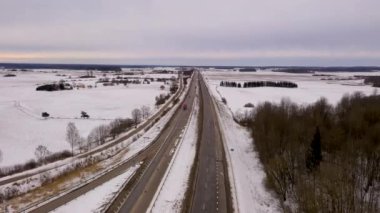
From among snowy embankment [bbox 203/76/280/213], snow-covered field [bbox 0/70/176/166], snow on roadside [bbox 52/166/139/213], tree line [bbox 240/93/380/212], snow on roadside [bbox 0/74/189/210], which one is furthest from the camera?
snow-covered field [bbox 0/70/176/166]

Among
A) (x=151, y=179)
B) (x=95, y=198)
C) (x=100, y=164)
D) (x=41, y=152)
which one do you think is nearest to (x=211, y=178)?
(x=151, y=179)

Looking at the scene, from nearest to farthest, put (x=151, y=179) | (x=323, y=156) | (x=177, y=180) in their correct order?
1. (x=323, y=156)
2. (x=177, y=180)
3. (x=151, y=179)

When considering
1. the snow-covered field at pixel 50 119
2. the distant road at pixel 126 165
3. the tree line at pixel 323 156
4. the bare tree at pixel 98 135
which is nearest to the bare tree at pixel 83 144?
the bare tree at pixel 98 135

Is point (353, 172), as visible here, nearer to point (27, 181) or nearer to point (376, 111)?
point (376, 111)

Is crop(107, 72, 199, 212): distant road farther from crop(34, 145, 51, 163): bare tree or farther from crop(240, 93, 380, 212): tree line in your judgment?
crop(34, 145, 51, 163): bare tree

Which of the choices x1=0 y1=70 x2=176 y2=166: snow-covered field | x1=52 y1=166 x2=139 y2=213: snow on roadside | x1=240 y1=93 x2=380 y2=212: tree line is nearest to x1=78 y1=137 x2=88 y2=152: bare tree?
x1=0 y1=70 x2=176 y2=166: snow-covered field

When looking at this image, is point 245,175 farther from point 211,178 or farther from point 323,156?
point 323,156
